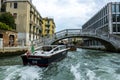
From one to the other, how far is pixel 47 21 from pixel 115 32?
29609 millimetres

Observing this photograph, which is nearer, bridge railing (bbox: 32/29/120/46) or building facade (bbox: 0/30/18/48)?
building facade (bbox: 0/30/18/48)

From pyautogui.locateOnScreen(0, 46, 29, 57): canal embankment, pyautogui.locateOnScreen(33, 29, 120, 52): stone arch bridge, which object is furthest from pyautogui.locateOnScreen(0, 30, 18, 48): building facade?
pyautogui.locateOnScreen(33, 29, 120, 52): stone arch bridge

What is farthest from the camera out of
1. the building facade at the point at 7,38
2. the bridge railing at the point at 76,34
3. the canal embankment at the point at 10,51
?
the bridge railing at the point at 76,34

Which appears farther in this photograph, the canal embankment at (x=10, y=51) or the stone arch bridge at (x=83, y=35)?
the stone arch bridge at (x=83, y=35)

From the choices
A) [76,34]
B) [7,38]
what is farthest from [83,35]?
[7,38]

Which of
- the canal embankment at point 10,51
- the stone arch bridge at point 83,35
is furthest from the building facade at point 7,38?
the stone arch bridge at point 83,35

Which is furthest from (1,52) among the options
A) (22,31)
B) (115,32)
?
(115,32)

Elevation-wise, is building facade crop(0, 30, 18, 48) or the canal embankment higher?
building facade crop(0, 30, 18, 48)

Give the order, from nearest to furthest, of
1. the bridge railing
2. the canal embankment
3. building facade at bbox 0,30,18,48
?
the canal embankment
building facade at bbox 0,30,18,48
the bridge railing

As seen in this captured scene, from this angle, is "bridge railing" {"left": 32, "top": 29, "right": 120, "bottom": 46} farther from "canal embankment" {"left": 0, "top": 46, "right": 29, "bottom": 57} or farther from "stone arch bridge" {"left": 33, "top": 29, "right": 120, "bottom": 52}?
"canal embankment" {"left": 0, "top": 46, "right": 29, "bottom": 57}

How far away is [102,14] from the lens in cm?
5347

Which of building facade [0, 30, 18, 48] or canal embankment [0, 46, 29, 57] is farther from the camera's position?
building facade [0, 30, 18, 48]

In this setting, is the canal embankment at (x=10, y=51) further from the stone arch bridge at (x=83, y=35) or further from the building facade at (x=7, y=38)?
the stone arch bridge at (x=83, y=35)

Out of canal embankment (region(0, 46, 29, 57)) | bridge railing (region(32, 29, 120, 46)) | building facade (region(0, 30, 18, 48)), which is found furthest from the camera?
bridge railing (region(32, 29, 120, 46))
